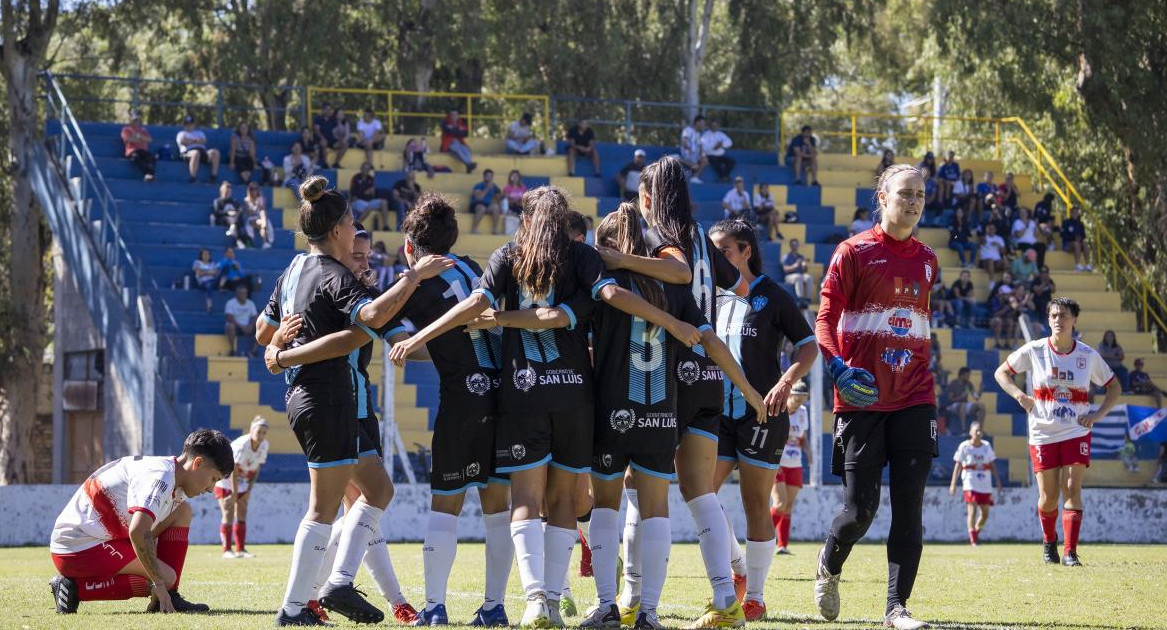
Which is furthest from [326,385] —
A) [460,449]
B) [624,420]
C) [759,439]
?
[759,439]

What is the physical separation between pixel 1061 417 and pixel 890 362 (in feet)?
21.5

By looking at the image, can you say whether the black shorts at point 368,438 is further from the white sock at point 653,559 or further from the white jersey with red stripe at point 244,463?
the white jersey with red stripe at point 244,463

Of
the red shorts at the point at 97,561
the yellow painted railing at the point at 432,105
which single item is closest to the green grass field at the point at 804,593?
the red shorts at the point at 97,561

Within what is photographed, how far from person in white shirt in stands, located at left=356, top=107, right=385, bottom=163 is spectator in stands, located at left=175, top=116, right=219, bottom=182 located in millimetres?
2781

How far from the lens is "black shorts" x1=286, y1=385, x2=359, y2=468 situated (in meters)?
7.69

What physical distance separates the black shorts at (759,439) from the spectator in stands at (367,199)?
18.2 meters

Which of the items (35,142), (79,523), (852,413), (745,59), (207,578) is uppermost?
(745,59)

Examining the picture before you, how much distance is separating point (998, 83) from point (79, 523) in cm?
2349

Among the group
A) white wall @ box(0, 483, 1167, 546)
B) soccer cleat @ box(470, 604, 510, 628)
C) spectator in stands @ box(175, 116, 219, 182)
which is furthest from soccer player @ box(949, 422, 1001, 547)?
Answer: spectator in stands @ box(175, 116, 219, 182)

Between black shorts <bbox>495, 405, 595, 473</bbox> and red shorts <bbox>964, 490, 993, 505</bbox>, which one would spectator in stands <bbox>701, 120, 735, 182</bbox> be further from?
black shorts <bbox>495, 405, 595, 473</bbox>

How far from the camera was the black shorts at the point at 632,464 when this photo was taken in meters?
7.80

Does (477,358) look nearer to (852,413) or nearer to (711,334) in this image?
(711,334)

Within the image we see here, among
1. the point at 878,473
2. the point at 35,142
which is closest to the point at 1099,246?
the point at 35,142

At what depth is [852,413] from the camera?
8.29 m
